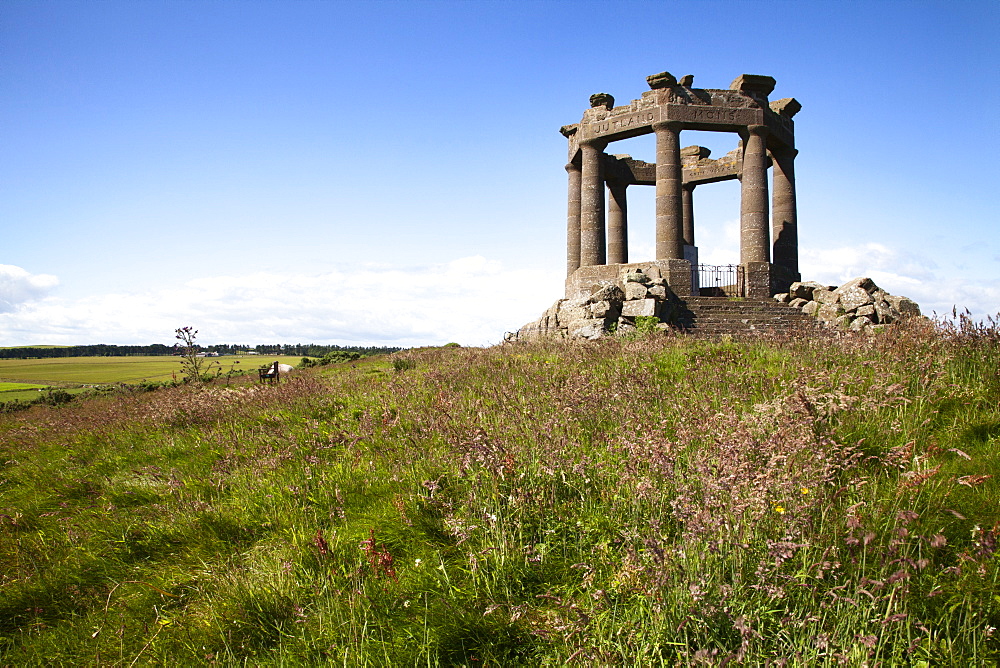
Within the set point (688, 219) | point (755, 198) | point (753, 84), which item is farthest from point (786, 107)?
point (688, 219)

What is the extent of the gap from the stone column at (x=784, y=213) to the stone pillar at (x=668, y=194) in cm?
518

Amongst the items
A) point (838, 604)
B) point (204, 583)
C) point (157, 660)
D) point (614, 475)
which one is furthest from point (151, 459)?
point (838, 604)

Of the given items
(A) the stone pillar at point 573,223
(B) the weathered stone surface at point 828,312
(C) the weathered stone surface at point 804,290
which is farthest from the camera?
(A) the stone pillar at point 573,223

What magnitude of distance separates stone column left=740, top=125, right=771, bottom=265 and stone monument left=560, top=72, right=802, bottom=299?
36 mm

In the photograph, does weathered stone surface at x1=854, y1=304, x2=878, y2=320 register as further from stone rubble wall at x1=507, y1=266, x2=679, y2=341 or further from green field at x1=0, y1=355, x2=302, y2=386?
green field at x1=0, y1=355, x2=302, y2=386

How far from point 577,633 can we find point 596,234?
2156cm

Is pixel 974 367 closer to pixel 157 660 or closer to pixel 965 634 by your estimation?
pixel 965 634

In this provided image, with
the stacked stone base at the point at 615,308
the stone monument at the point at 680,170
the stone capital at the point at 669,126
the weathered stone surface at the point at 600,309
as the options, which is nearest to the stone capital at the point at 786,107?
the stone monument at the point at 680,170

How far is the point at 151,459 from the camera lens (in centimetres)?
686

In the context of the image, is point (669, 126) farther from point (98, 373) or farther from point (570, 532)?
point (98, 373)

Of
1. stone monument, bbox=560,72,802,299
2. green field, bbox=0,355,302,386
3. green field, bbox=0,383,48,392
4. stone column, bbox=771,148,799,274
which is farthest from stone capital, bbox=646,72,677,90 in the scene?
green field, bbox=0,383,48,392

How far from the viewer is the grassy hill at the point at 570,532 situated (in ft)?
7.68

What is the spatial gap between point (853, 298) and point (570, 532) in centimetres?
1718

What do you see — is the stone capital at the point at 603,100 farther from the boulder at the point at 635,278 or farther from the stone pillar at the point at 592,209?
the boulder at the point at 635,278
